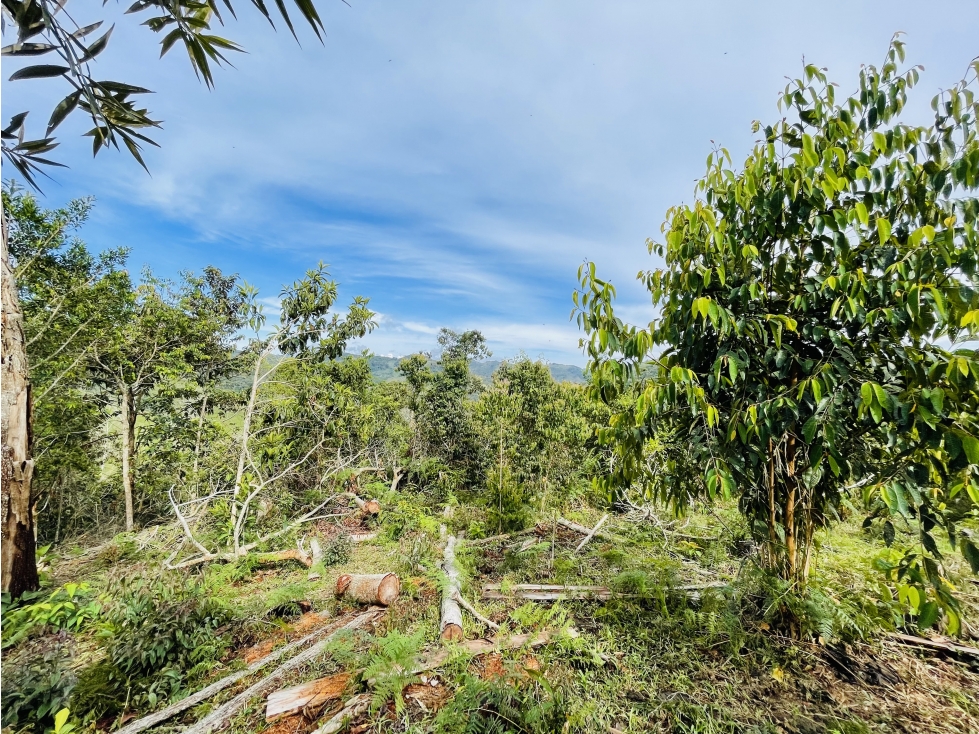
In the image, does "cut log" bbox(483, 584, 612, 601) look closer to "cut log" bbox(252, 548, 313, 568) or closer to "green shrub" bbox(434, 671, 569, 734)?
"green shrub" bbox(434, 671, 569, 734)

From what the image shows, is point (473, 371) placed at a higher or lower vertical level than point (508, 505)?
higher

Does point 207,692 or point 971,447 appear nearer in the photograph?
point 971,447

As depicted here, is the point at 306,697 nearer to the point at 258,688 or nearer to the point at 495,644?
the point at 258,688

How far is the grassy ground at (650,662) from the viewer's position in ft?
7.47

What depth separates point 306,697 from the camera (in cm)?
272

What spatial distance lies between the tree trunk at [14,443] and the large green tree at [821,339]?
4886 millimetres

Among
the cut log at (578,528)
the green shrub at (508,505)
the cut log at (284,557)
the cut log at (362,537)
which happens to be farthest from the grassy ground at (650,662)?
the cut log at (362,537)

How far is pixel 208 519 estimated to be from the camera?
6.90m

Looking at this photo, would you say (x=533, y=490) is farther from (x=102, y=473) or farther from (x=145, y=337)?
(x=102, y=473)

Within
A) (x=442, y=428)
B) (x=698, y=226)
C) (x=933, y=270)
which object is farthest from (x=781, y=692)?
(x=442, y=428)

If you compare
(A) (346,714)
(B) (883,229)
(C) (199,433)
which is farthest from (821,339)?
(C) (199,433)

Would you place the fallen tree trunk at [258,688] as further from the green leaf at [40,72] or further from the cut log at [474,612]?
the green leaf at [40,72]

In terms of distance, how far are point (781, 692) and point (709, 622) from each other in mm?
538

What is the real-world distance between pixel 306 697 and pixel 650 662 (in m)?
2.47
